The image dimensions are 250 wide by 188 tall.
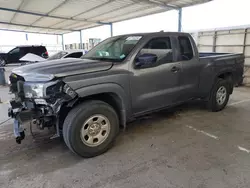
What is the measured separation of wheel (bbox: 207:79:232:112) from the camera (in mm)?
4468

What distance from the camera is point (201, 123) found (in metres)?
4.02

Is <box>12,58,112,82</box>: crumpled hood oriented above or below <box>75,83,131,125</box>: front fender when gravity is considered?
above

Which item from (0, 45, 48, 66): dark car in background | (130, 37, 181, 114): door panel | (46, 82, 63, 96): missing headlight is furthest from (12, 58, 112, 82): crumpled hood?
(0, 45, 48, 66): dark car in background

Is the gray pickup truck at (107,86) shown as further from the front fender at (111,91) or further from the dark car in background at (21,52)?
the dark car in background at (21,52)

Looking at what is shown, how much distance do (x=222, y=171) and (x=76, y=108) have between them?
6.69 feet

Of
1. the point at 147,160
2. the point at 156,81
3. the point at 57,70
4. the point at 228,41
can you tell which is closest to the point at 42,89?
the point at 57,70

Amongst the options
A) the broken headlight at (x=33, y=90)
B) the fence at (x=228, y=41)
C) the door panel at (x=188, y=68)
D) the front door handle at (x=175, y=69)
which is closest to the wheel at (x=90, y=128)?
the broken headlight at (x=33, y=90)

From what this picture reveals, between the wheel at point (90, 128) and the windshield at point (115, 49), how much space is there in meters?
0.88

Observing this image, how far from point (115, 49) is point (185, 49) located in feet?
4.57

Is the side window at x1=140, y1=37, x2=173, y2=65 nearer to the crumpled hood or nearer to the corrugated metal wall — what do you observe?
the crumpled hood

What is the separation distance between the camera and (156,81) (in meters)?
3.36

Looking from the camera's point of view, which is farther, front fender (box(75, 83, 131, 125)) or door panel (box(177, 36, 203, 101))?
door panel (box(177, 36, 203, 101))

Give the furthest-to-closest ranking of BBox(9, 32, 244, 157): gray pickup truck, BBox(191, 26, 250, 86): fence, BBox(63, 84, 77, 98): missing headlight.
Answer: BBox(191, 26, 250, 86): fence → BBox(9, 32, 244, 157): gray pickup truck → BBox(63, 84, 77, 98): missing headlight

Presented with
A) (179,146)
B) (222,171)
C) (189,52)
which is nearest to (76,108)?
(179,146)
